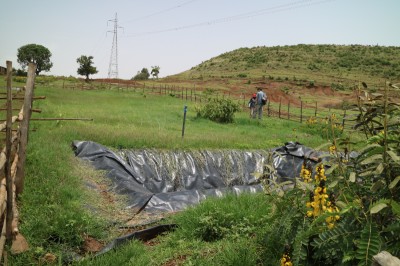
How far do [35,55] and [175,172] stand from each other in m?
71.9

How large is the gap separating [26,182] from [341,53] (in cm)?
7338

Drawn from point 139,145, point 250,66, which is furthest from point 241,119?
point 250,66

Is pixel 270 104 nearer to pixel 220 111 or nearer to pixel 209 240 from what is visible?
pixel 220 111

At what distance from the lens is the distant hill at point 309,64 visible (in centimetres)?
5291

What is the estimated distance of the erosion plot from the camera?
7129 mm

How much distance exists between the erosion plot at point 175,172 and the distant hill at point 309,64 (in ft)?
129

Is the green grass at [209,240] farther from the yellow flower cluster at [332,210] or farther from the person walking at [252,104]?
the person walking at [252,104]

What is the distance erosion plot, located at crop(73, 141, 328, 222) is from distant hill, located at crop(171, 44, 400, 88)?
129 ft

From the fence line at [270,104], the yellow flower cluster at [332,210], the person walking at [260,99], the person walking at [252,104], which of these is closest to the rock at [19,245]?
the yellow flower cluster at [332,210]

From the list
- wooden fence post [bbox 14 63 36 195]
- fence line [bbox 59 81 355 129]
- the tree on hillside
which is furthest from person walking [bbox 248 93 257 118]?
the tree on hillside

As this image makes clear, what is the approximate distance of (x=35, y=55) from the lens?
71.4m

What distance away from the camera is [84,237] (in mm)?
4793

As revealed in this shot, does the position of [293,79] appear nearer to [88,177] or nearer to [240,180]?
[240,180]

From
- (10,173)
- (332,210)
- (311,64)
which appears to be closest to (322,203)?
(332,210)
